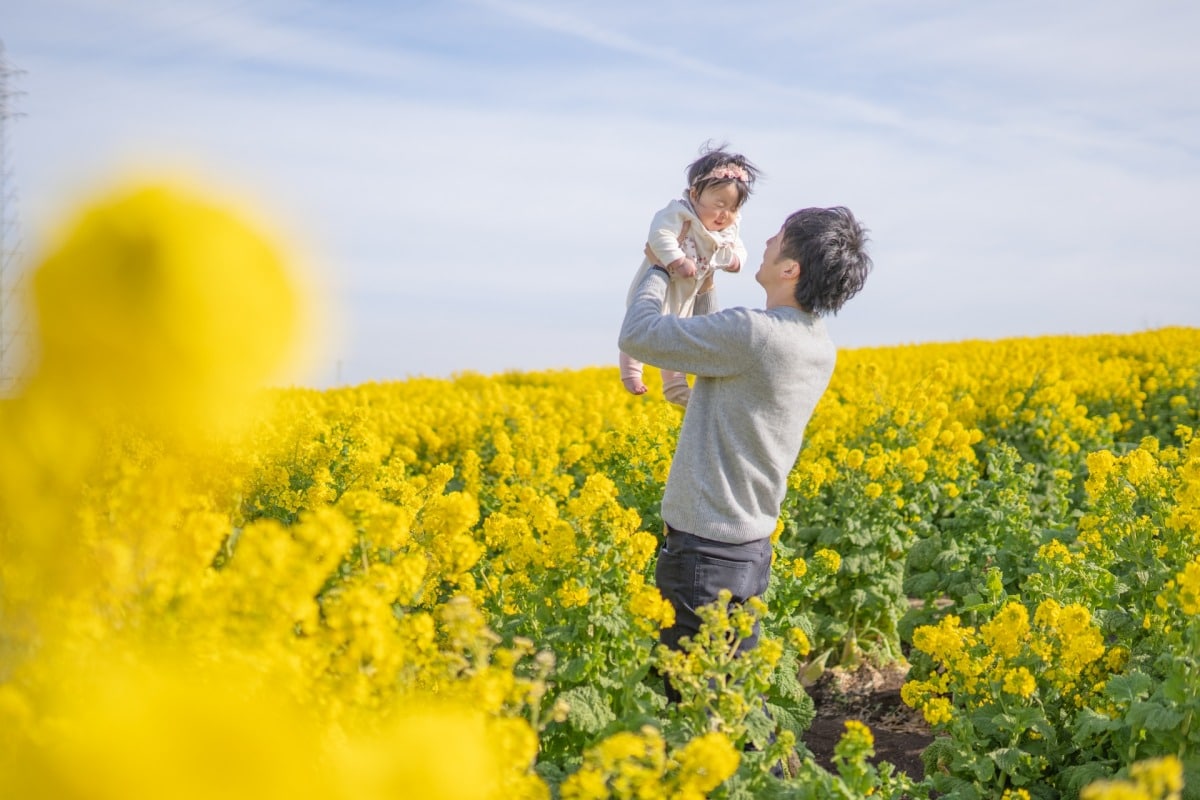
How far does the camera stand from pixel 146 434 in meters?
1.22

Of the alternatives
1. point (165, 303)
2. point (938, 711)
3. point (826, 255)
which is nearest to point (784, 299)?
point (826, 255)

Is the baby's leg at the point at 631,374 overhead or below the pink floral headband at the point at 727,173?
below

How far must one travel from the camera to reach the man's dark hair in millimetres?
3379

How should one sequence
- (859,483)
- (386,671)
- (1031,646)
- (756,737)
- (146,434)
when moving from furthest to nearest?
(859,483) → (1031,646) → (756,737) → (386,671) → (146,434)

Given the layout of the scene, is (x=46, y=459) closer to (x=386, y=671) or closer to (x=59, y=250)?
(x=59, y=250)

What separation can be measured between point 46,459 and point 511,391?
31.0 feet

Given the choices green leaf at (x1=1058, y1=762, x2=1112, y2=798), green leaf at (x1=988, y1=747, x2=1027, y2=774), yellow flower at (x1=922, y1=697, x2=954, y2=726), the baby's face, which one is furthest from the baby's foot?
green leaf at (x1=1058, y1=762, x2=1112, y2=798)

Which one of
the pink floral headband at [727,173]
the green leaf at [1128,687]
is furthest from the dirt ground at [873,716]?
the pink floral headband at [727,173]

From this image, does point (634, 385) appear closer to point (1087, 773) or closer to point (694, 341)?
point (694, 341)

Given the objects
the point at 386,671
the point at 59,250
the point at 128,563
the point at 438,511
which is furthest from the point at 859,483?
the point at 59,250

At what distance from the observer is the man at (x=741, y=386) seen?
11.0ft

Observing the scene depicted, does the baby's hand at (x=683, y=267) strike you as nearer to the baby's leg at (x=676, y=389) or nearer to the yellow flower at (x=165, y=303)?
the baby's leg at (x=676, y=389)

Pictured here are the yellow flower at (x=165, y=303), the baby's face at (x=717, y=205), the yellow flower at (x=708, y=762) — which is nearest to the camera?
the yellow flower at (x=165, y=303)

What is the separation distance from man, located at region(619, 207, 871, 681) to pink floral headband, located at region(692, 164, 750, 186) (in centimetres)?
29
